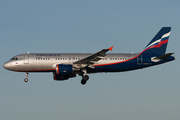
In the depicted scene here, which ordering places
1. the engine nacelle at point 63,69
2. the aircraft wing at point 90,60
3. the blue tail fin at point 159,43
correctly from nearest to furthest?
the aircraft wing at point 90,60, the engine nacelle at point 63,69, the blue tail fin at point 159,43

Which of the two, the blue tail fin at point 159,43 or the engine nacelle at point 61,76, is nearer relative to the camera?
the engine nacelle at point 61,76

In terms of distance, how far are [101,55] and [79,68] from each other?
13.3ft

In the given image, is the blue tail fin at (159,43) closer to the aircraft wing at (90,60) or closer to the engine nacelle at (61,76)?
the aircraft wing at (90,60)

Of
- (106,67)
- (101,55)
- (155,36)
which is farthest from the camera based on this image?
(155,36)

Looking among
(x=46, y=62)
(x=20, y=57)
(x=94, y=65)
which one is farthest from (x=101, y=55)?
(x=20, y=57)

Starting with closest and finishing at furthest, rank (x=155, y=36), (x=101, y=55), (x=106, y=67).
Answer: (x=101, y=55), (x=106, y=67), (x=155, y=36)

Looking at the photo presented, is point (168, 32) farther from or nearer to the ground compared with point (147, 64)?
farther from the ground

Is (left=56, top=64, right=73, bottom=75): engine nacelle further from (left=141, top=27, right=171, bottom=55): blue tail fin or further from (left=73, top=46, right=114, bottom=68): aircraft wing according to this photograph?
(left=141, top=27, right=171, bottom=55): blue tail fin

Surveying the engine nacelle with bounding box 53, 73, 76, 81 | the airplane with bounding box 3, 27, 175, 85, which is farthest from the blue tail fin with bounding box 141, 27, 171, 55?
the engine nacelle with bounding box 53, 73, 76, 81

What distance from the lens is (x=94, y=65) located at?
50.1 metres

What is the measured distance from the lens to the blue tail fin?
54.1 m

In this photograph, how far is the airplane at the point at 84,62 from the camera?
4828cm

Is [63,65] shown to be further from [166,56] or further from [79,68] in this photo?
[166,56]

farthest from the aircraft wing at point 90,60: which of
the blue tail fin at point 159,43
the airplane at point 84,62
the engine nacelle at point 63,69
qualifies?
the blue tail fin at point 159,43
